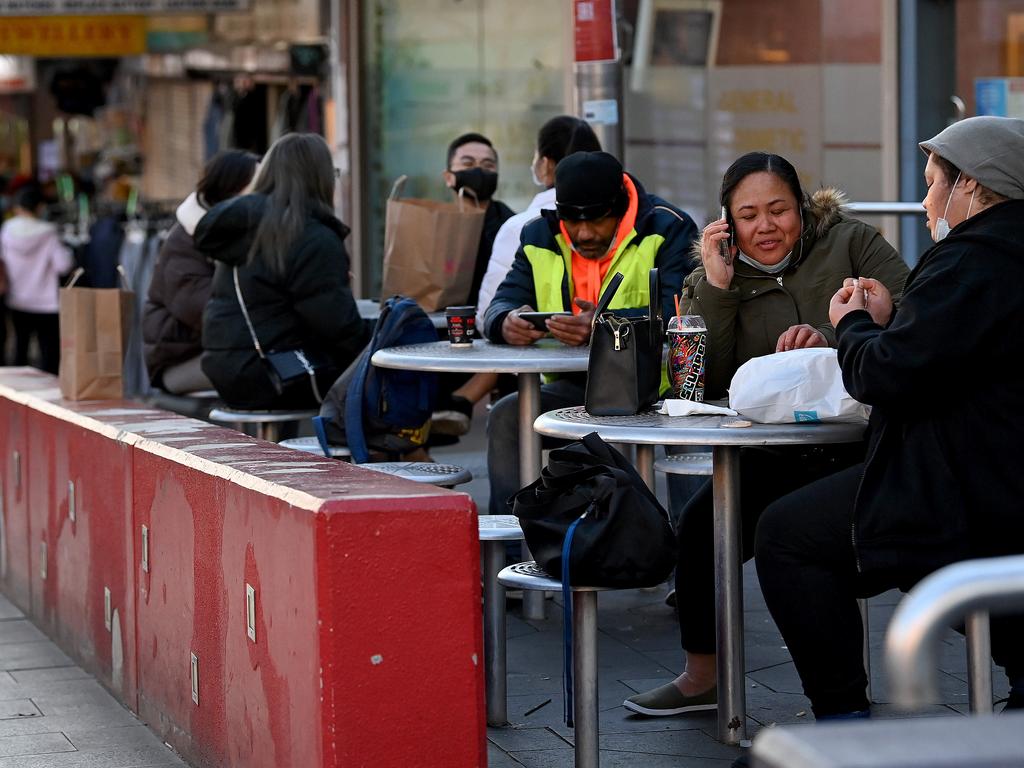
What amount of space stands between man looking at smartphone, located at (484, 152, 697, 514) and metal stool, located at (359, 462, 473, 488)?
0.41 metres

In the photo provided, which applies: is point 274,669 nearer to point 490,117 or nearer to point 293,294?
point 293,294

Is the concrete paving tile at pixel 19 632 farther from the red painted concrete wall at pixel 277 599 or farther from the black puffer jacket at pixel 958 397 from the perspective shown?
the black puffer jacket at pixel 958 397

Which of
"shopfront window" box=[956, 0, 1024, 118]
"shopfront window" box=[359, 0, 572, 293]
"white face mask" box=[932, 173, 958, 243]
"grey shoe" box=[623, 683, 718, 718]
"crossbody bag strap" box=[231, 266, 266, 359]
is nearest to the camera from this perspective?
"white face mask" box=[932, 173, 958, 243]

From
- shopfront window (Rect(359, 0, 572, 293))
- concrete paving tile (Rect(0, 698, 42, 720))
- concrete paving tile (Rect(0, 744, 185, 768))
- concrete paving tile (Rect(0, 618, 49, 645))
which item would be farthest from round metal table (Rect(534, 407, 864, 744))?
shopfront window (Rect(359, 0, 572, 293))

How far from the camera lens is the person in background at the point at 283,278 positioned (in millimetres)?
6719

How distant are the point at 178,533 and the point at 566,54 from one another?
6.96 metres

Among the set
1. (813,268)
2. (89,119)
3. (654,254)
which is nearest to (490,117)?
(654,254)

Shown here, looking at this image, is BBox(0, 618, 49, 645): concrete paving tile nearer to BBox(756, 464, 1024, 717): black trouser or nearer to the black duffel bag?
the black duffel bag

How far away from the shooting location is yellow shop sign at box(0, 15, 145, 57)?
16.4 m

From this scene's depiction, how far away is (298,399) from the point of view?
22.8ft

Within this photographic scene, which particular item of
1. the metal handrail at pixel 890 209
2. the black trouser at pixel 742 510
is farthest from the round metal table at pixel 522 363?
the metal handrail at pixel 890 209

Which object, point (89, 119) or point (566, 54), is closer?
point (566, 54)

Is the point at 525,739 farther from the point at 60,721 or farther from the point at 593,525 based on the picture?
the point at 60,721

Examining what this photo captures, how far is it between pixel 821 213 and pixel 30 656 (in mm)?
3075
